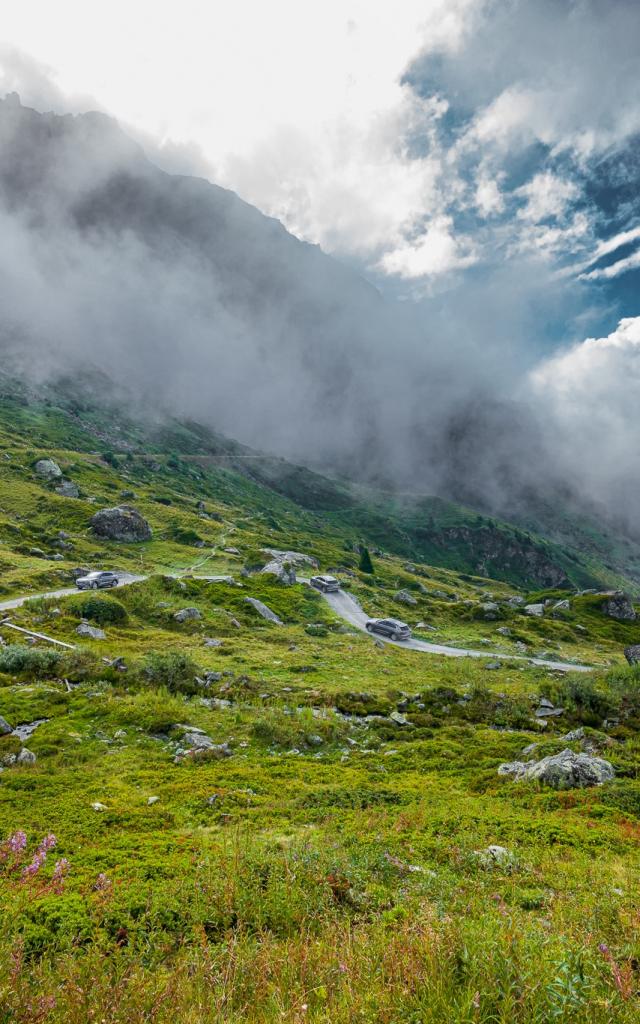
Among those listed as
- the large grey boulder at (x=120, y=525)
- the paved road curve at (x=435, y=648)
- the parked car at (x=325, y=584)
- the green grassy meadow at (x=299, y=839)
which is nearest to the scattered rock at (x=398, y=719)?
the green grassy meadow at (x=299, y=839)

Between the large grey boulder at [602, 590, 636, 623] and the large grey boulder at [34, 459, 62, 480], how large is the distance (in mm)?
120658

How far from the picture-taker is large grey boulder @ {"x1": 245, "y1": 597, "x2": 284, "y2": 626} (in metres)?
51.3

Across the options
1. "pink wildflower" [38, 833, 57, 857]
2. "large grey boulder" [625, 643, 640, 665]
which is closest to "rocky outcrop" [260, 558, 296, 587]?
"large grey boulder" [625, 643, 640, 665]

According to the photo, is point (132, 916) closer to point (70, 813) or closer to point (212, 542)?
point (70, 813)

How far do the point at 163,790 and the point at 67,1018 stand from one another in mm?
10414

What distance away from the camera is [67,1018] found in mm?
4020

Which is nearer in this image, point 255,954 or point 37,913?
point 255,954

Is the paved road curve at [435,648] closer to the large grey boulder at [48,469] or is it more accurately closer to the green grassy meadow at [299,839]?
the green grassy meadow at [299,839]

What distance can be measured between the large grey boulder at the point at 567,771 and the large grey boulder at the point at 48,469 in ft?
371

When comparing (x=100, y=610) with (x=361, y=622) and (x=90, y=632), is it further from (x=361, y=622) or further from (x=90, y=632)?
(x=361, y=622)

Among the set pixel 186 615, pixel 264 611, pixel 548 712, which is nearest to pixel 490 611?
pixel 264 611

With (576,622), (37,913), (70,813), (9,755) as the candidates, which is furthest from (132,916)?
(576,622)

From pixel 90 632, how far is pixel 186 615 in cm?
1165

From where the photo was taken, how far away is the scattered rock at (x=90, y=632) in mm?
33344
